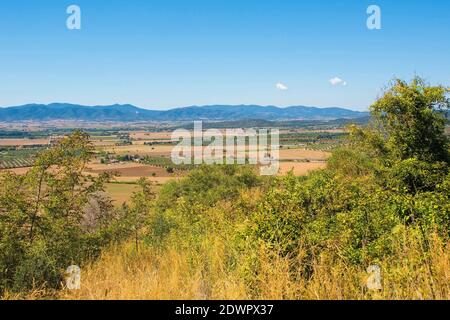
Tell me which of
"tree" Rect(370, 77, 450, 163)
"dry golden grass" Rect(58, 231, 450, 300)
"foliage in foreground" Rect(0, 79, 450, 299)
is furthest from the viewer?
"tree" Rect(370, 77, 450, 163)

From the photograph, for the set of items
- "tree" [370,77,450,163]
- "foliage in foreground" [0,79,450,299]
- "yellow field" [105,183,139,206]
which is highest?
"tree" [370,77,450,163]

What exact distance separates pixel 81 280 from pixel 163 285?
2211 millimetres

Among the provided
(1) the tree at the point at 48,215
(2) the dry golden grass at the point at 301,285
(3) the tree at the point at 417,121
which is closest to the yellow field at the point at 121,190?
(3) the tree at the point at 417,121

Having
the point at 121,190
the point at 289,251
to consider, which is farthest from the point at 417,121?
the point at 121,190

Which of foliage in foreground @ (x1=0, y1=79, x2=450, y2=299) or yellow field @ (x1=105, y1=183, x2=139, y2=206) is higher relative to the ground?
foliage in foreground @ (x1=0, y1=79, x2=450, y2=299)

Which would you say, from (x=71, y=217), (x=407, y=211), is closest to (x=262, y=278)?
(x=407, y=211)

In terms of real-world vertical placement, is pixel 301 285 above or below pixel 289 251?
above

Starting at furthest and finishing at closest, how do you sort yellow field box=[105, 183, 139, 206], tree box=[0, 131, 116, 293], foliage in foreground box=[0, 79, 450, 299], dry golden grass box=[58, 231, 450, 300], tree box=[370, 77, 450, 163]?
yellow field box=[105, 183, 139, 206], tree box=[370, 77, 450, 163], tree box=[0, 131, 116, 293], foliage in foreground box=[0, 79, 450, 299], dry golden grass box=[58, 231, 450, 300]

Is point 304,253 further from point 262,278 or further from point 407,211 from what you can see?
point 407,211

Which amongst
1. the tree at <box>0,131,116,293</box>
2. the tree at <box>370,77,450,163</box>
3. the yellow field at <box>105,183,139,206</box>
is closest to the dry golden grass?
the tree at <box>0,131,116,293</box>

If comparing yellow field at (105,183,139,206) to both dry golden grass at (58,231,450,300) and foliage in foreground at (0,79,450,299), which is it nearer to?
foliage in foreground at (0,79,450,299)

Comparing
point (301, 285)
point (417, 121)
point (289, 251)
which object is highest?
point (417, 121)

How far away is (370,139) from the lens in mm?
23672

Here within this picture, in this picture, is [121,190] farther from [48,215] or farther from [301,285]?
[301,285]
